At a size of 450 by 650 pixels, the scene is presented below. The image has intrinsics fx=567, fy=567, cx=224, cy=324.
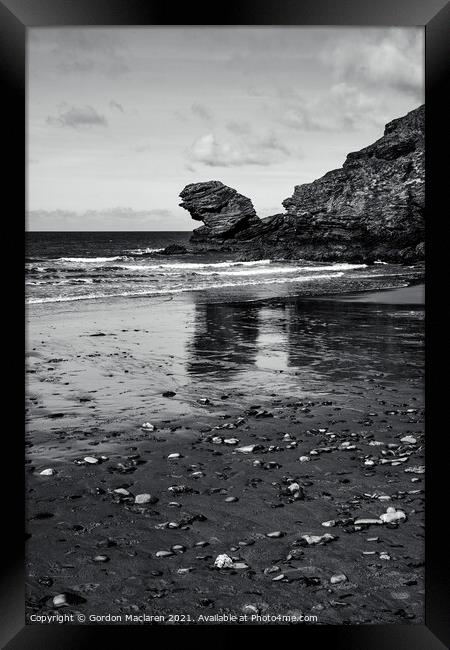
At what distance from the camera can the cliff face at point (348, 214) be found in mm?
31562

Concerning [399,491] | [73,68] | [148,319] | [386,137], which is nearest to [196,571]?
[399,491]

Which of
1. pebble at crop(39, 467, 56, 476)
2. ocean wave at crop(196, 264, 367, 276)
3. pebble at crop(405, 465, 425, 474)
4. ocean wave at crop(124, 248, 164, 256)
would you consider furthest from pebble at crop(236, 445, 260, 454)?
ocean wave at crop(124, 248, 164, 256)

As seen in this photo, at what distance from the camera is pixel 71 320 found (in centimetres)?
1278

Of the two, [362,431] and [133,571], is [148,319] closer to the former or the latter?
[362,431]

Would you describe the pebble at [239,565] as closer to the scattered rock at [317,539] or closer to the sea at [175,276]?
the scattered rock at [317,539]

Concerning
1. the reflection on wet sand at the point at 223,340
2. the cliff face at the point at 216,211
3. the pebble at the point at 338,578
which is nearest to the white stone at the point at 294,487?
the pebble at the point at 338,578

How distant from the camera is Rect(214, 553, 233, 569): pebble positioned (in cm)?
334

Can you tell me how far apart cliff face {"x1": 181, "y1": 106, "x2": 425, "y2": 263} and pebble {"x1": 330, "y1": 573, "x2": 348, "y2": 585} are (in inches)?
1010

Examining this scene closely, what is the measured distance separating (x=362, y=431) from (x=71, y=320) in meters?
8.81

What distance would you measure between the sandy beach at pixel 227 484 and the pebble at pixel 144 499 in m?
0.02

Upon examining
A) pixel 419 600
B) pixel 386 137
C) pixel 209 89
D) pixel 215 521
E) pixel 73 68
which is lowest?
pixel 419 600

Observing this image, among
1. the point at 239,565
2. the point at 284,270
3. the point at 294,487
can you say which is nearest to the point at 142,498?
the point at 239,565

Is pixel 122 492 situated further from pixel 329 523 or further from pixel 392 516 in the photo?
pixel 392 516

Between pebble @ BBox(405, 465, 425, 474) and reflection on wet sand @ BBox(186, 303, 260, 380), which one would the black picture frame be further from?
reflection on wet sand @ BBox(186, 303, 260, 380)
